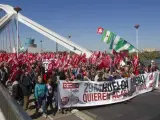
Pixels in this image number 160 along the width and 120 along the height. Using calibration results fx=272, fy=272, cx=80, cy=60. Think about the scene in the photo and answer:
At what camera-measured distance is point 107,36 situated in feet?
57.5

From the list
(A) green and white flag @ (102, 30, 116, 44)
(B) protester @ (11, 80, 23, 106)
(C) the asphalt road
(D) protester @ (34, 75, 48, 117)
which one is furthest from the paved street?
(A) green and white flag @ (102, 30, 116, 44)

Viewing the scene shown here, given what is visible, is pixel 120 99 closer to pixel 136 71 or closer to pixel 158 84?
pixel 136 71

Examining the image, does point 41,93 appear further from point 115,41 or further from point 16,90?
point 115,41

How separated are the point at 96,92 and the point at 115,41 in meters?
7.08

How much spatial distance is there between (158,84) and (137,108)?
6230 millimetres

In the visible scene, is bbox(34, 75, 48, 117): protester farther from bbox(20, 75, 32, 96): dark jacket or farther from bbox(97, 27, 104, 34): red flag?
bbox(97, 27, 104, 34): red flag

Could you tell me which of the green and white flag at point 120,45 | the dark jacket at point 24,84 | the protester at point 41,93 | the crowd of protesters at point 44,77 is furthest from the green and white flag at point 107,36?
the protester at point 41,93

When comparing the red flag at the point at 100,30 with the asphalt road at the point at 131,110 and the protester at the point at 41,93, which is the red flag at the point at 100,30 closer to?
the asphalt road at the point at 131,110

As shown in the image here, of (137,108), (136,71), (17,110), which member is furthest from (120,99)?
(17,110)

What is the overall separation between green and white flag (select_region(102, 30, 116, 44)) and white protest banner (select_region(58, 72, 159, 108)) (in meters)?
4.45

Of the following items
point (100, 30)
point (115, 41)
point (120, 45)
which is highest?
point (100, 30)

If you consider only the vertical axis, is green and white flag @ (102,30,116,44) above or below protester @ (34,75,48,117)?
above

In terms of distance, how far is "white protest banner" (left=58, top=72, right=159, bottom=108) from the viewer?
9.97 meters

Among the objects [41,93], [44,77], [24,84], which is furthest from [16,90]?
[44,77]
